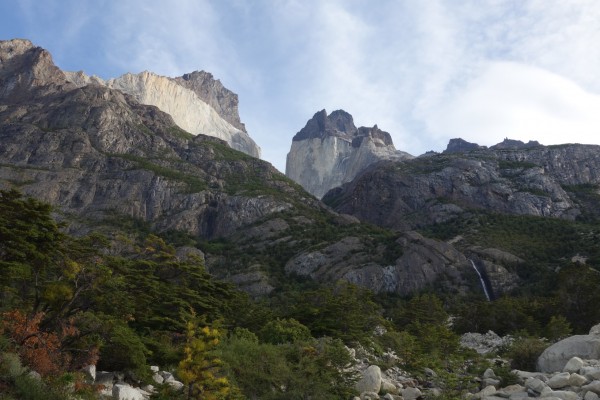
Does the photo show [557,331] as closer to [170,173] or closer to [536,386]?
[536,386]

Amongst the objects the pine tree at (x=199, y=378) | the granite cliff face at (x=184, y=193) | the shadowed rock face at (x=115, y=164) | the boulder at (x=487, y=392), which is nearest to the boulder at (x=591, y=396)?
the boulder at (x=487, y=392)

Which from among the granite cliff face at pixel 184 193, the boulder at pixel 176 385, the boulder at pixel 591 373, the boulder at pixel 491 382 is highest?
the granite cliff face at pixel 184 193

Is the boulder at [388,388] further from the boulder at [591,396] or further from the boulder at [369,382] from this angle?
the boulder at [591,396]

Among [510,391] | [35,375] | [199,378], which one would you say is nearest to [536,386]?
[510,391]

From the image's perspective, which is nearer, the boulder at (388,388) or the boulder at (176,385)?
the boulder at (176,385)

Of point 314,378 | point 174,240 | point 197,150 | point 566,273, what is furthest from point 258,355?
point 197,150

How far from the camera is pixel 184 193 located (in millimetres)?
126875

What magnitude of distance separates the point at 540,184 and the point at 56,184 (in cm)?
13418

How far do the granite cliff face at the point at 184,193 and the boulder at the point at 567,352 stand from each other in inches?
2471

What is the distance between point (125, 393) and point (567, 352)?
65.4 ft

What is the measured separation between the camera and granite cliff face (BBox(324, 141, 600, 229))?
450 feet

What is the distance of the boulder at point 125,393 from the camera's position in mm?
15302

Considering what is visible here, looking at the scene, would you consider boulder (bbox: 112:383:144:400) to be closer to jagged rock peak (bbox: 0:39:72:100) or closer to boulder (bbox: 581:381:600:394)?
boulder (bbox: 581:381:600:394)

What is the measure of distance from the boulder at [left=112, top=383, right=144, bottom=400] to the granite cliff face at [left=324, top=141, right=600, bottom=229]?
123 meters
